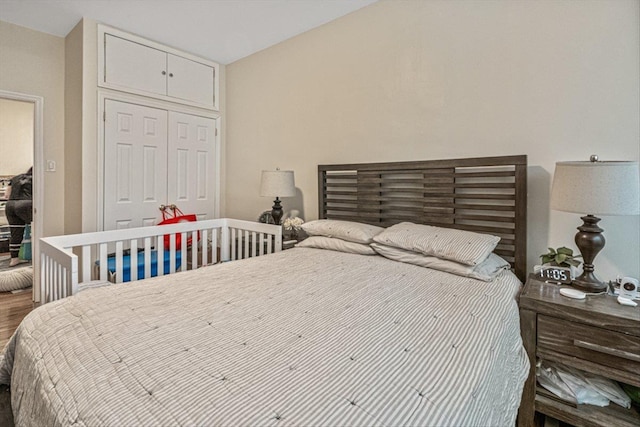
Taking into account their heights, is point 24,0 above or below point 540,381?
above

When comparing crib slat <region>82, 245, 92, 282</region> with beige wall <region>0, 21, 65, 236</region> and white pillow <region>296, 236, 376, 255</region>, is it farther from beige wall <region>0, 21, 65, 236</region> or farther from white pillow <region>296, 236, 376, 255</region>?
beige wall <region>0, 21, 65, 236</region>

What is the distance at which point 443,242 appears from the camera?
185cm

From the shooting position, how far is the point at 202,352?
95 cm

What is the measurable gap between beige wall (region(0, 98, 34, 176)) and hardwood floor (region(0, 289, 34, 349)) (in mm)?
2717

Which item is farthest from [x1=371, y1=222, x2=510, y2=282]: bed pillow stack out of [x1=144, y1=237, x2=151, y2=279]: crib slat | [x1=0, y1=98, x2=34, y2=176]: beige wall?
[x1=0, y1=98, x2=34, y2=176]: beige wall

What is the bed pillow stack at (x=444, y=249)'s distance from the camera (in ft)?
5.66

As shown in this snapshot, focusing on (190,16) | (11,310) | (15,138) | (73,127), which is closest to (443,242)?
(190,16)

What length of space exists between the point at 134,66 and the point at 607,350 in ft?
12.8

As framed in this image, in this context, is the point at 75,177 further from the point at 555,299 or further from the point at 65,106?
the point at 555,299

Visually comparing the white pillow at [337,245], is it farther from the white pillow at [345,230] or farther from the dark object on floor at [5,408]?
the dark object on floor at [5,408]

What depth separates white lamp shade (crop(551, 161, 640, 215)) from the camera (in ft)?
4.50

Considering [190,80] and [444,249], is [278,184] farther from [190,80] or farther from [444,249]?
[190,80]

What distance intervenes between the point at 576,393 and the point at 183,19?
11.9 feet

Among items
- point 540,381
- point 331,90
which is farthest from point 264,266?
point 331,90
